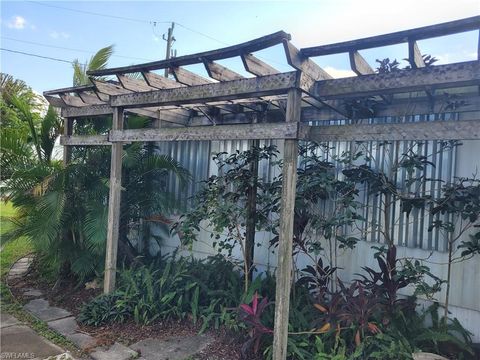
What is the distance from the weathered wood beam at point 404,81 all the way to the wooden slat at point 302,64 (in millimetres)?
90

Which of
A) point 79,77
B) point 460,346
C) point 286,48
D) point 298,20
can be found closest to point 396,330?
point 460,346

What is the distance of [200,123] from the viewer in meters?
5.69

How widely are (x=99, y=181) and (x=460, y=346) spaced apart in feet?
15.3

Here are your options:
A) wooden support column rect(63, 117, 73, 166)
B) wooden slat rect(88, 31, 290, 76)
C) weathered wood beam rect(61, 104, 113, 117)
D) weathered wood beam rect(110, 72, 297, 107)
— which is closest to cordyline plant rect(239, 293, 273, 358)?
weathered wood beam rect(110, 72, 297, 107)

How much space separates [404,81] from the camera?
2.69 metres

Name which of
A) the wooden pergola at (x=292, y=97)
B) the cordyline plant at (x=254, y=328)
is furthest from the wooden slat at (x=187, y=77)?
the cordyline plant at (x=254, y=328)

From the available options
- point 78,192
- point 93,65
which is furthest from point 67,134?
point 93,65

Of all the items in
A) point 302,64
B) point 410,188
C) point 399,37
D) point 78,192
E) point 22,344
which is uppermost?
point 399,37

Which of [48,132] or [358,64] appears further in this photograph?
[48,132]

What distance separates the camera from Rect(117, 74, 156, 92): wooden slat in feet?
13.4

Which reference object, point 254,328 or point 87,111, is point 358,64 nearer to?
point 254,328

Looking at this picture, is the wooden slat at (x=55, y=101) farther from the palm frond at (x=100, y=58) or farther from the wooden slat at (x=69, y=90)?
the palm frond at (x=100, y=58)

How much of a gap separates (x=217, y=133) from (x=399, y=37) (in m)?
1.73

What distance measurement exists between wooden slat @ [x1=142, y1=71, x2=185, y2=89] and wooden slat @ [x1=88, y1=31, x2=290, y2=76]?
118 millimetres
